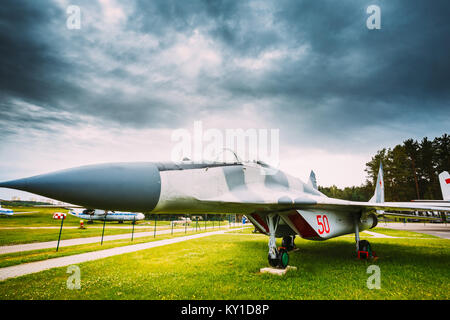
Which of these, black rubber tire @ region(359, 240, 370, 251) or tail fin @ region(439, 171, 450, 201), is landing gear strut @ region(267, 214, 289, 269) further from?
tail fin @ region(439, 171, 450, 201)

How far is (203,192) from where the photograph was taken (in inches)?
159

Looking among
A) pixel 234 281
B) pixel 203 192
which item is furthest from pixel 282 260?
pixel 203 192

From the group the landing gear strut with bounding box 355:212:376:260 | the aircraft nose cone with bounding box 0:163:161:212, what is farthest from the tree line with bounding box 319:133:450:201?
the aircraft nose cone with bounding box 0:163:161:212

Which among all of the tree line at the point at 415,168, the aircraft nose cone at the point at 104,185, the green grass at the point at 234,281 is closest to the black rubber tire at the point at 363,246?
the green grass at the point at 234,281

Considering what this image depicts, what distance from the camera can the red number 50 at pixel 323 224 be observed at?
5.67 m

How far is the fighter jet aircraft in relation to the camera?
2715 millimetres

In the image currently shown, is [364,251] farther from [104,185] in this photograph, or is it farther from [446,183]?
[446,183]

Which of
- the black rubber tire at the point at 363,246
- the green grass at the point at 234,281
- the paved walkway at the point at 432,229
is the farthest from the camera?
the paved walkway at the point at 432,229

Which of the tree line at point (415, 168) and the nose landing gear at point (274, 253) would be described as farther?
the tree line at point (415, 168)

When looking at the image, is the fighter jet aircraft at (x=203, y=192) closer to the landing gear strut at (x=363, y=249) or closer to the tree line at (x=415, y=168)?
the landing gear strut at (x=363, y=249)

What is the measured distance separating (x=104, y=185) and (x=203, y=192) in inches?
65.9
